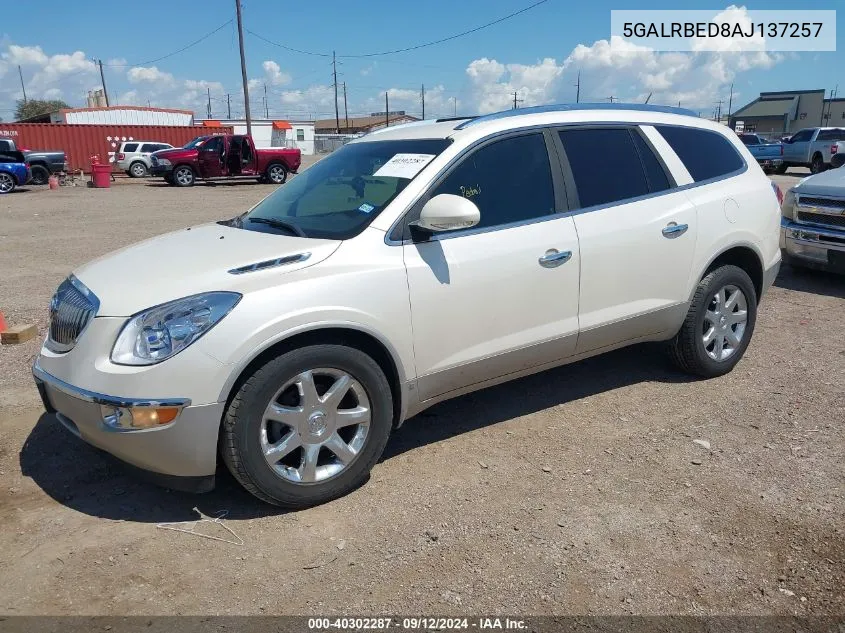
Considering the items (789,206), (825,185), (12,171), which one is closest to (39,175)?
(12,171)

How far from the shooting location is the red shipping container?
115 ft

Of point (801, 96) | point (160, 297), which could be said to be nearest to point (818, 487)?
point (160, 297)

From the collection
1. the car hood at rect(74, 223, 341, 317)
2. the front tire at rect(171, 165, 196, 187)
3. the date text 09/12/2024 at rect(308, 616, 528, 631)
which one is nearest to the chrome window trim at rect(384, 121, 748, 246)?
the car hood at rect(74, 223, 341, 317)

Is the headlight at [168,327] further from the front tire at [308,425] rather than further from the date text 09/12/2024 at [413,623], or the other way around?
the date text 09/12/2024 at [413,623]

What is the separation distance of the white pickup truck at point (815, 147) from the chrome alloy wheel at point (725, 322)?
904 inches

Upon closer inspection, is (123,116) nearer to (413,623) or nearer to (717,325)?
(717,325)

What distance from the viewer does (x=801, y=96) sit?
65125 millimetres

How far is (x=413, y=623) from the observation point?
2.46 m

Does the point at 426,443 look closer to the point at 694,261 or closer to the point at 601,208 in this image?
the point at 601,208

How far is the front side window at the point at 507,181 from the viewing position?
11.7 feet

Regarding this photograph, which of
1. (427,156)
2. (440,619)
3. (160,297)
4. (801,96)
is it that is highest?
(801,96)

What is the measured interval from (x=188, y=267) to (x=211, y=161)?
919 inches

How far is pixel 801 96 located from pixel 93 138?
62.5 m

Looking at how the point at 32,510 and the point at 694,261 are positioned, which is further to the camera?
the point at 694,261
